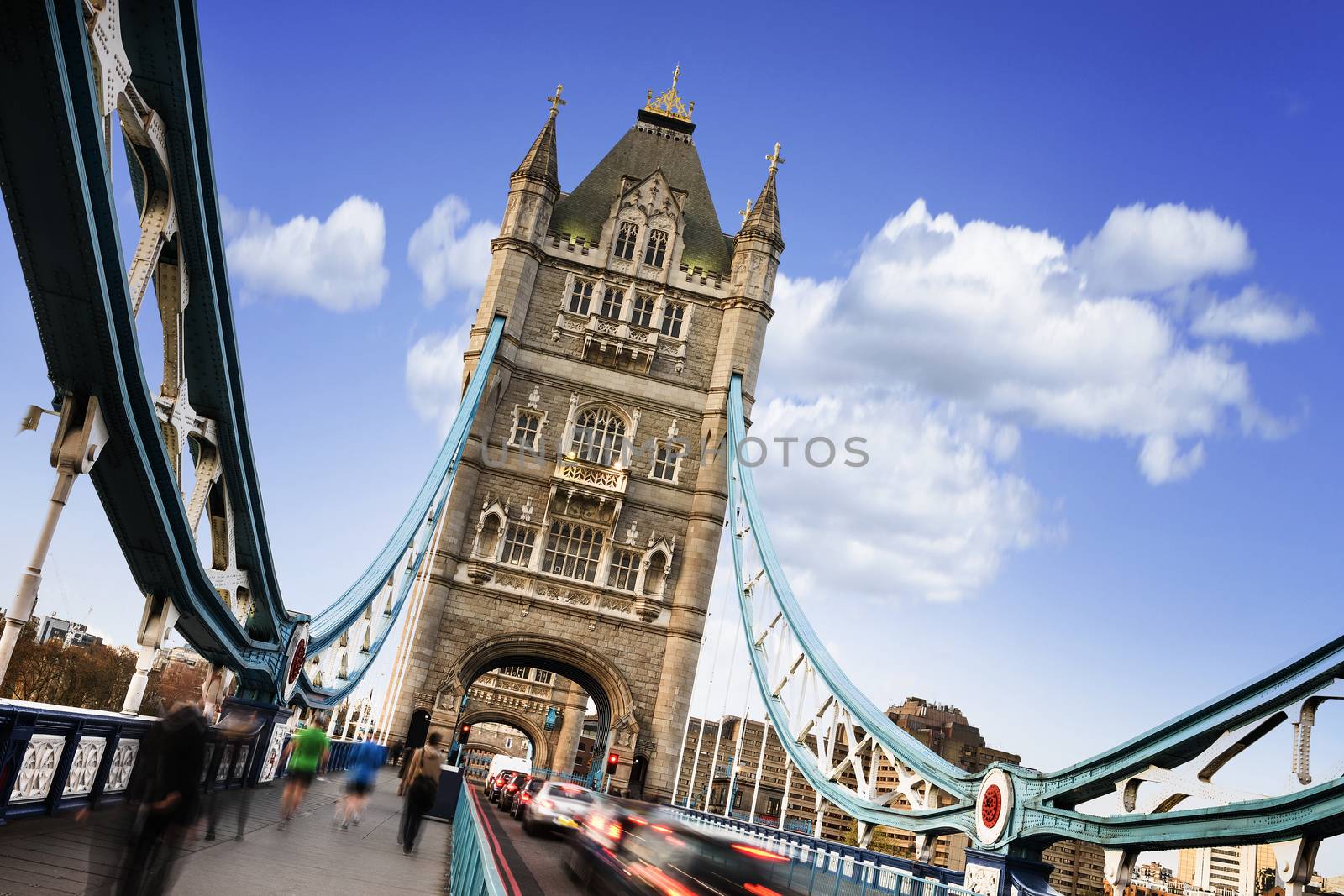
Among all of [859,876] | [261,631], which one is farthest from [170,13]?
[859,876]

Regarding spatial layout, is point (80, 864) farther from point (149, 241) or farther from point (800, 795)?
point (800, 795)

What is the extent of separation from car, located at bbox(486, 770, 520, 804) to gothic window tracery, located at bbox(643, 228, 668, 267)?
1735 centimetres

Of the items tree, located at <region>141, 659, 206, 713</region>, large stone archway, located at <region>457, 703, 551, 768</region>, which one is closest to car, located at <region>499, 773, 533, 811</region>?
tree, located at <region>141, 659, 206, 713</region>

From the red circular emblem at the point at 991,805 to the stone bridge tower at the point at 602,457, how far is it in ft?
58.1

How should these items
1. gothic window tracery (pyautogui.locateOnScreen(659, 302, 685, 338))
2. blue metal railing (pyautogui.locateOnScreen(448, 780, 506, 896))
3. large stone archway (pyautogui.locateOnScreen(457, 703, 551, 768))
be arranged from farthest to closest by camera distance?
large stone archway (pyautogui.locateOnScreen(457, 703, 551, 768)) < gothic window tracery (pyautogui.locateOnScreen(659, 302, 685, 338)) < blue metal railing (pyautogui.locateOnScreen(448, 780, 506, 896))

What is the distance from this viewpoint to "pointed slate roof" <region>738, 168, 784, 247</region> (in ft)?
123

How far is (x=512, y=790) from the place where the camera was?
24094mm

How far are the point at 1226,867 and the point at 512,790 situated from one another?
146893mm

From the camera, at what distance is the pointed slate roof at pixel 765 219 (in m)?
37.5

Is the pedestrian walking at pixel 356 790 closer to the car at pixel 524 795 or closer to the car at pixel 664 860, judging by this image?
the car at pixel 664 860

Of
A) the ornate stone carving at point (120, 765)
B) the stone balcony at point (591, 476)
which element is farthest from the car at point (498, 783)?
the ornate stone carving at point (120, 765)

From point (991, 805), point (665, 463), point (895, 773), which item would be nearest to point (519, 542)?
point (665, 463)

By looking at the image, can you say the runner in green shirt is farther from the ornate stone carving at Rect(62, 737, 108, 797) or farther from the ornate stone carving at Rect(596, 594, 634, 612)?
the ornate stone carving at Rect(596, 594, 634, 612)

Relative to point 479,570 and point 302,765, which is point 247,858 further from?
point 479,570
